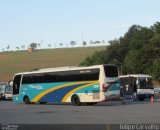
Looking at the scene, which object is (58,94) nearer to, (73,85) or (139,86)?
(73,85)

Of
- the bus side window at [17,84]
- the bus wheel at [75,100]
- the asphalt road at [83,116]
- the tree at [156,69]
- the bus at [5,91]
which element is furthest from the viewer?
the tree at [156,69]

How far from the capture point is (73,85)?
116 feet

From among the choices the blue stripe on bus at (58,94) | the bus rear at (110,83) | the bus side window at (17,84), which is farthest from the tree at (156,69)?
the bus rear at (110,83)

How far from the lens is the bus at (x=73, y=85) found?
33.7m

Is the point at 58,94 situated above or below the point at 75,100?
above

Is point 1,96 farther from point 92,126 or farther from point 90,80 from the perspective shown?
point 92,126

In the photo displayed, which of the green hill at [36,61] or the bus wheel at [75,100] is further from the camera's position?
the green hill at [36,61]

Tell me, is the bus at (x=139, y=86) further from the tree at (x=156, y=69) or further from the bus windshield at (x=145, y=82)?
the tree at (x=156, y=69)

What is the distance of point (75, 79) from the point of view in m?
35.2

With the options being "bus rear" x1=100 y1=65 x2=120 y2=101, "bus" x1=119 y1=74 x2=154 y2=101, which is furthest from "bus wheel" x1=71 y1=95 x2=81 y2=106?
"bus" x1=119 y1=74 x2=154 y2=101

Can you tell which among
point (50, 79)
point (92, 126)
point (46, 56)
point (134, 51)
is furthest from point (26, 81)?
point (46, 56)

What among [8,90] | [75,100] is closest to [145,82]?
[75,100]

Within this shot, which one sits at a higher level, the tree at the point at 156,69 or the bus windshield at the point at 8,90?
the tree at the point at 156,69

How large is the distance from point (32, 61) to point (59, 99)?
107m
